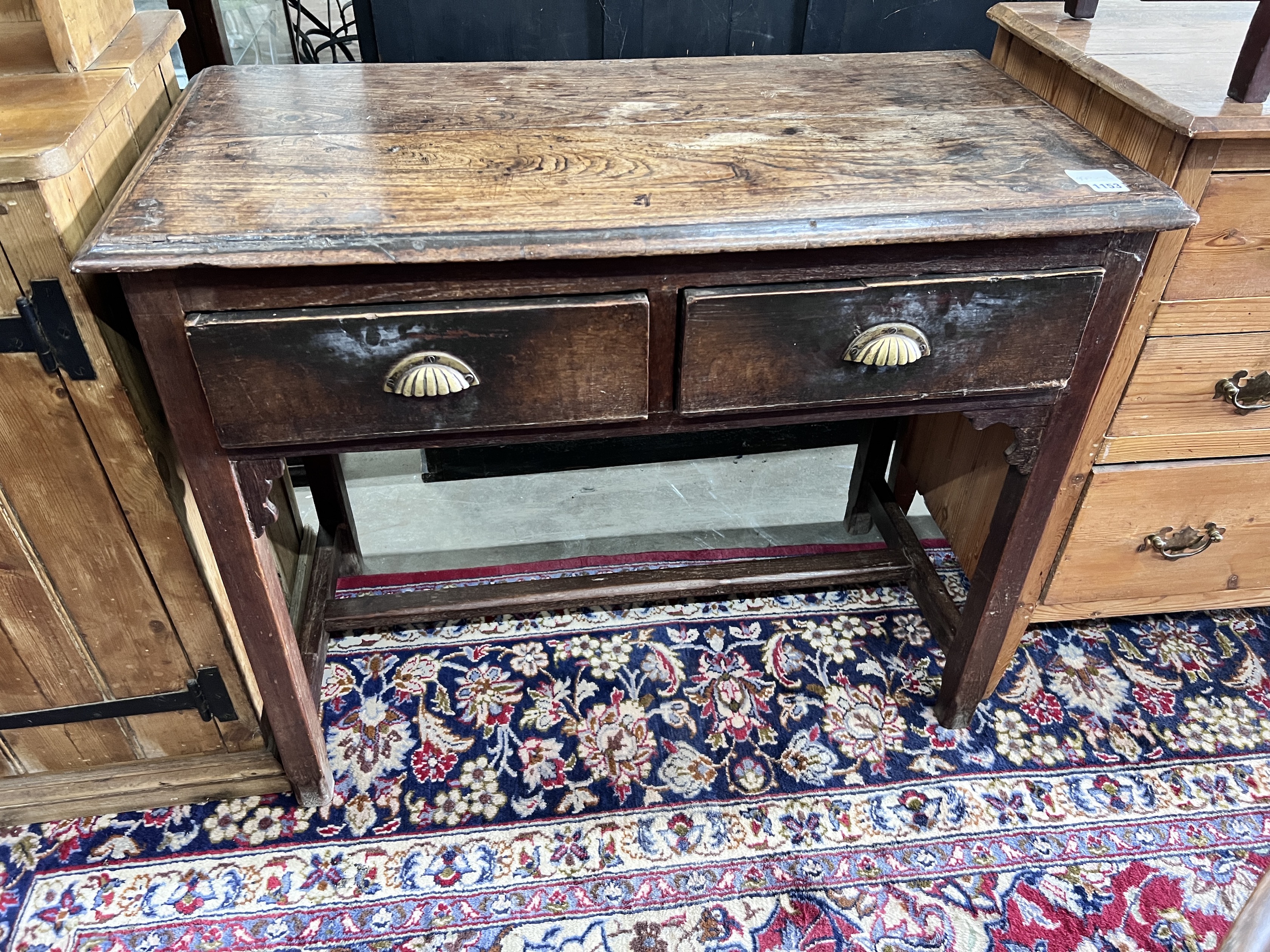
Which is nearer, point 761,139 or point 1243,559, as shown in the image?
point 761,139

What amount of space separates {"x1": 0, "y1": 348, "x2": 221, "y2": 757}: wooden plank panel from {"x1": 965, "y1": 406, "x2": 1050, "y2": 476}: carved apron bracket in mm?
1167

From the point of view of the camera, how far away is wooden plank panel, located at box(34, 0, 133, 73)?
109 centimetres

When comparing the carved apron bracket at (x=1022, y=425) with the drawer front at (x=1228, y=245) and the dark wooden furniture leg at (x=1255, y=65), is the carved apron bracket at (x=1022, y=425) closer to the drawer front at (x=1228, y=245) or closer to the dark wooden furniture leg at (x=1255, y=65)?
the drawer front at (x=1228, y=245)

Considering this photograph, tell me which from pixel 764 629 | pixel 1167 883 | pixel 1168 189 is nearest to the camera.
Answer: pixel 1168 189

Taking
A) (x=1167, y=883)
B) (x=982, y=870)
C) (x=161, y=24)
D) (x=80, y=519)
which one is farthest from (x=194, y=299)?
(x=1167, y=883)

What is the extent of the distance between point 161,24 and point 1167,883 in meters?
2.05

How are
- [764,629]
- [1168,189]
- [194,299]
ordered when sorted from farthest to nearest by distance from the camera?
[764,629] → [1168,189] → [194,299]

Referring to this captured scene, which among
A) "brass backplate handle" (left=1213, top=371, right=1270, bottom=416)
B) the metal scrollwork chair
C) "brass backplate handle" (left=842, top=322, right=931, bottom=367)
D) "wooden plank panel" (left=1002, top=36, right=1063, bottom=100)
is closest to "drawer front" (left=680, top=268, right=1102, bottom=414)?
"brass backplate handle" (left=842, top=322, right=931, bottom=367)

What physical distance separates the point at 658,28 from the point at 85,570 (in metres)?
1.38

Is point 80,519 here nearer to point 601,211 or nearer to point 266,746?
point 266,746

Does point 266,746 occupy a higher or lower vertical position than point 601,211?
lower

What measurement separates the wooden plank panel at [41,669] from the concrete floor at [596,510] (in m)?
0.67

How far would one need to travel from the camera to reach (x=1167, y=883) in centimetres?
145

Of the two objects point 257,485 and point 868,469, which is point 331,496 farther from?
point 868,469
